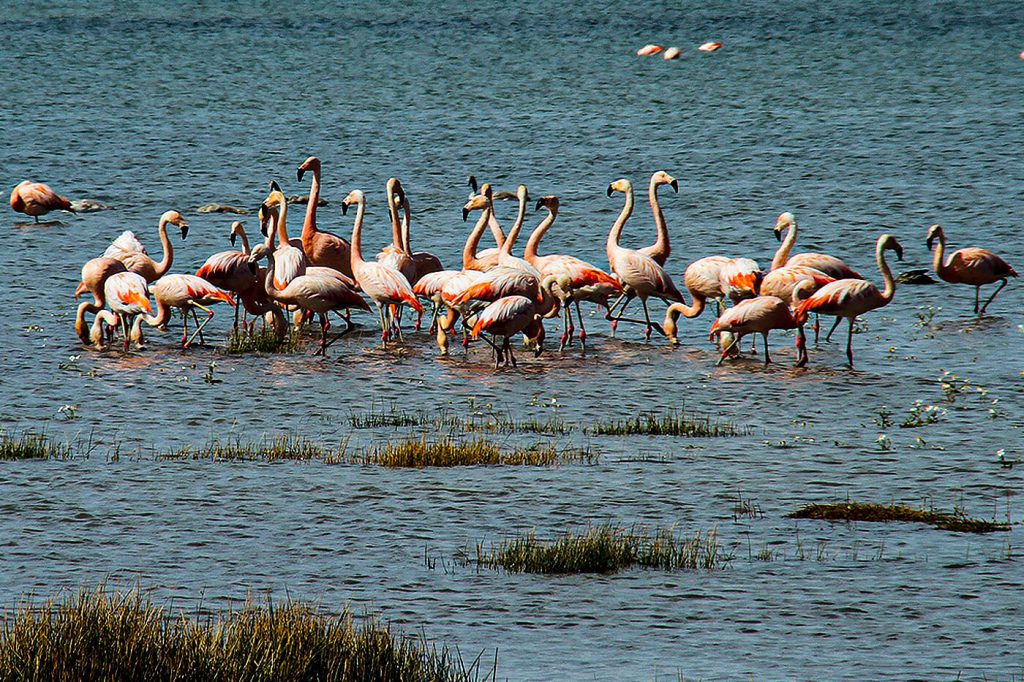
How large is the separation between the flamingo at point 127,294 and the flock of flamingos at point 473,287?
0.02 m

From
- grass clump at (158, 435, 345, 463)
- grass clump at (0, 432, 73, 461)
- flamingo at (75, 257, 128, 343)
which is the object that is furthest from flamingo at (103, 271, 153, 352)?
grass clump at (158, 435, 345, 463)

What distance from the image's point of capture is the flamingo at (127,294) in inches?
703

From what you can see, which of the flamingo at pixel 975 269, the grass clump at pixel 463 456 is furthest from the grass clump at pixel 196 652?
the flamingo at pixel 975 269

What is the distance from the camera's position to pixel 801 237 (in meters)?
27.0

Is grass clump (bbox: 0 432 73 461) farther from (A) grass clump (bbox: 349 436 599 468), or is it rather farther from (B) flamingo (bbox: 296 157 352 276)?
(B) flamingo (bbox: 296 157 352 276)

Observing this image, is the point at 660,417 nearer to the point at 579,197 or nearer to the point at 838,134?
the point at 579,197

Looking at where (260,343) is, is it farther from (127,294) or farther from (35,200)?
(35,200)

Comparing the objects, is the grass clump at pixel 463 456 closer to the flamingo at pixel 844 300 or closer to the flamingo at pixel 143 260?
the flamingo at pixel 844 300

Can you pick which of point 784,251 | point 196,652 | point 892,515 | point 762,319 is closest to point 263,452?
point 892,515

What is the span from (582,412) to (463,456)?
2475mm

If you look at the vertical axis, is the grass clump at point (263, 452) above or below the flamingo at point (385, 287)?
below

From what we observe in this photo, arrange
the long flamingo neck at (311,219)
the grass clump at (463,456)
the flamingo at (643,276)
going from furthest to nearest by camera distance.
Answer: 1. the long flamingo neck at (311,219)
2. the flamingo at (643,276)
3. the grass clump at (463,456)

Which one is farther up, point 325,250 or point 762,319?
point 325,250

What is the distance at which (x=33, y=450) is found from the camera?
13250 mm
